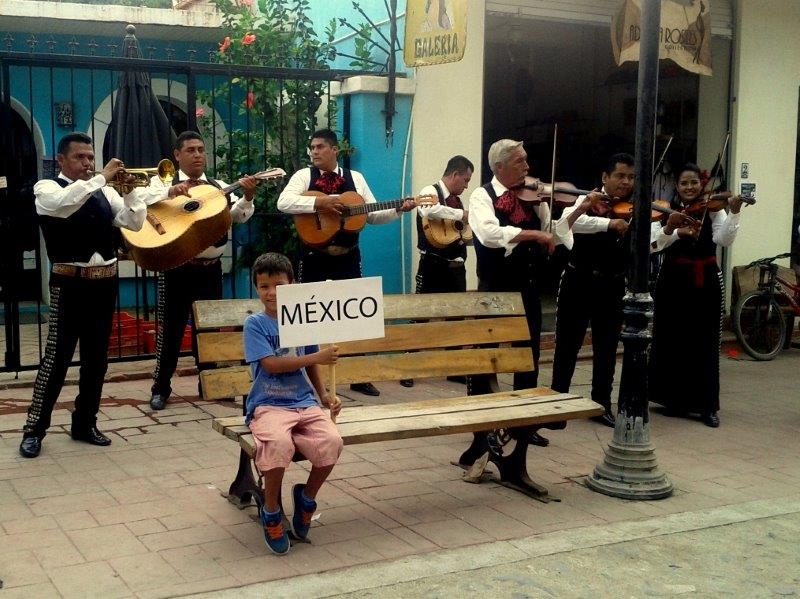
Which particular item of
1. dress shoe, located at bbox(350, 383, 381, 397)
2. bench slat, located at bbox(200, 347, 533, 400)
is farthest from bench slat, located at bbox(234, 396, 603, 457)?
dress shoe, located at bbox(350, 383, 381, 397)

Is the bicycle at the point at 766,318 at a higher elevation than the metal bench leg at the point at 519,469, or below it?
higher

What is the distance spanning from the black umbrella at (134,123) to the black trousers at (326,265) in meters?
1.84

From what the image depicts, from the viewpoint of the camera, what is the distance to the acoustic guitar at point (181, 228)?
6.88 meters

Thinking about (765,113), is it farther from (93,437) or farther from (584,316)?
(93,437)

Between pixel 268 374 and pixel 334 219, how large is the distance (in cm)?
301

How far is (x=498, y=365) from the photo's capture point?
19.4 ft

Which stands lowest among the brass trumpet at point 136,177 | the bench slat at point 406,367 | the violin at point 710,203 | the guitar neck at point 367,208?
the bench slat at point 406,367

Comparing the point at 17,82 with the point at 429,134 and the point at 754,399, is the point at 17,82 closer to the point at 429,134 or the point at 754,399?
the point at 429,134

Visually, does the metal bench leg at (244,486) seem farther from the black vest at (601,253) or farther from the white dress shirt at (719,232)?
the white dress shirt at (719,232)

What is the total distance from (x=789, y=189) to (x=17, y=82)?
9420 millimetres

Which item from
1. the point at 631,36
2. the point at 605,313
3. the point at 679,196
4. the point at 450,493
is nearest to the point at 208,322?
the point at 450,493

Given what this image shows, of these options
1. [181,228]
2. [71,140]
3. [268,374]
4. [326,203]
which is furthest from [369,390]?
[268,374]

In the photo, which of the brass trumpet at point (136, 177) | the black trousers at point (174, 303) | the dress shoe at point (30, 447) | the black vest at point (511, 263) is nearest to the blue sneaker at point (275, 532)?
the dress shoe at point (30, 447)

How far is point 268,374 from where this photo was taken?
470 centimetres
